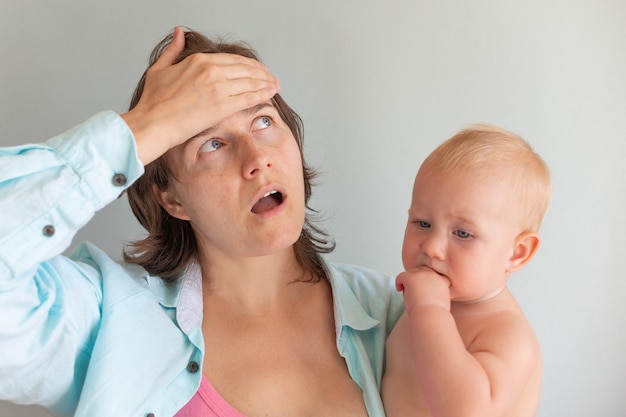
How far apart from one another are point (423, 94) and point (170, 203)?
0.74m

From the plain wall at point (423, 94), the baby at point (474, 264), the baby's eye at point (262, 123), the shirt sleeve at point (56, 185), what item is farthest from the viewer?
the plain wall at point (423, 94)

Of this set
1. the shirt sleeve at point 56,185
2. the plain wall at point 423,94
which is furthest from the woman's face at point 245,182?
the plain wall at point 423,94

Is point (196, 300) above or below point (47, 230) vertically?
below

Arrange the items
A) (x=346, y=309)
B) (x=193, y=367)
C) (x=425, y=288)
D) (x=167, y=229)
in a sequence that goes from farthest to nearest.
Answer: (x=167, y=229) → (x=346, y=309) → (x=193, y=367) → (x=425, y=288)

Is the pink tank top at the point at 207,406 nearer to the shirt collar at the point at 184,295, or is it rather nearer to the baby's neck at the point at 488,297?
the shirt collar at the point at 184,295

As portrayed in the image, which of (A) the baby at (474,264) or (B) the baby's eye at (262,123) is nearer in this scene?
(A) the baby at (474,264)

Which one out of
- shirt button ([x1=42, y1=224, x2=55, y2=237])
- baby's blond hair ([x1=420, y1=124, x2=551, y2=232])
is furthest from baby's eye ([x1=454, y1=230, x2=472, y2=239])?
shirt button ([x1=42, y1=224, x2=55, y2=237])

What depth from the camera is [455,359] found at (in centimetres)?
117

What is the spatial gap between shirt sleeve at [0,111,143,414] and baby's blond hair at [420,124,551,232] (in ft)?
1.90

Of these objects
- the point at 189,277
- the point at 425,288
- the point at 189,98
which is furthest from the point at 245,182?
the point at 425,288

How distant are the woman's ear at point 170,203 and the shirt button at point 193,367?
321 mm

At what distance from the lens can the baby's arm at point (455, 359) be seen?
45.9 inches

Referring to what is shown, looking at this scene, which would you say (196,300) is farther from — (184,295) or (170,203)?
(170,203)

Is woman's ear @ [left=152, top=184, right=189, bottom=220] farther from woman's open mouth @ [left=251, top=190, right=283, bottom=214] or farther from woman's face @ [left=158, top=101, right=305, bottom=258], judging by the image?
woman's open mouth @ [left=251, top=190, right=283, bottom=214]
